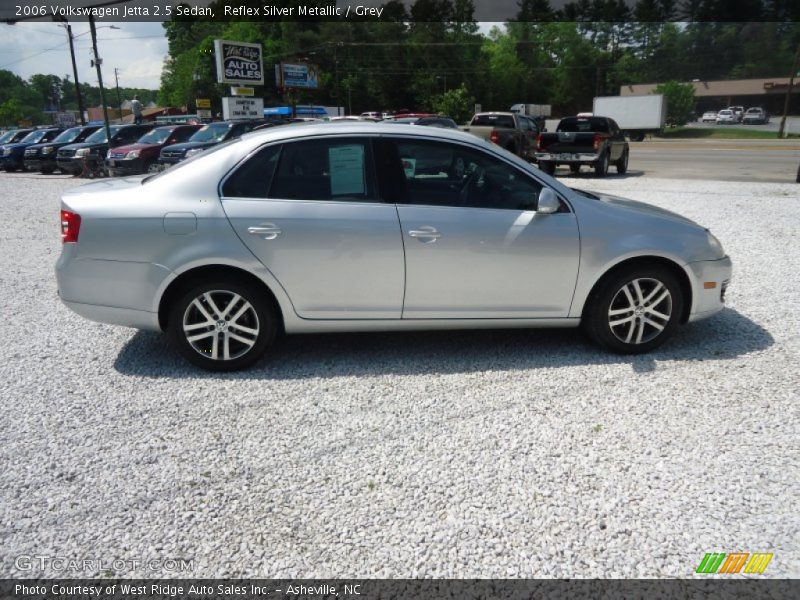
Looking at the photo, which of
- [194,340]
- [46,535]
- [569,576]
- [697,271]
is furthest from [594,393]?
[46,535]

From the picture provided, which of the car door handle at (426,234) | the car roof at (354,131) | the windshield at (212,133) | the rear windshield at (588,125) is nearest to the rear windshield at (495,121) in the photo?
the rear windshield at (588,125)

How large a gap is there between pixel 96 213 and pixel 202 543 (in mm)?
2444

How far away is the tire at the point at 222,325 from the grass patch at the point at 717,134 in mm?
58507

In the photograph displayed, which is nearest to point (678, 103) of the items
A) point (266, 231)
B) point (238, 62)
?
point (238, 62)

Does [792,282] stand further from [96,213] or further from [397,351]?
[96,213]

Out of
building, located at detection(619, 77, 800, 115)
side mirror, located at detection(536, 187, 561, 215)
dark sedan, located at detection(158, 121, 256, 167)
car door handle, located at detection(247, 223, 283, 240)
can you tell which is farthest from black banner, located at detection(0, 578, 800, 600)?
building, located at detection(619, 77, 800, 115)

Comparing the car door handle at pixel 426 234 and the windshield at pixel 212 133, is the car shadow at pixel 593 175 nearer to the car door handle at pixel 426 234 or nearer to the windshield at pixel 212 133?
the windshield at pixel 212 133

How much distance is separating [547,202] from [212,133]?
16423mm

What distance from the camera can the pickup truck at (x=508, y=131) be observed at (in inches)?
773

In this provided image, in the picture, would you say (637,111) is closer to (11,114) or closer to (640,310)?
(640,310)

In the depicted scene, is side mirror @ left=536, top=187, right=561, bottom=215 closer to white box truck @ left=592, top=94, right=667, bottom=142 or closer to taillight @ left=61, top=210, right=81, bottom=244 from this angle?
taillight @ left=61, top=210, right=81, bottom=244

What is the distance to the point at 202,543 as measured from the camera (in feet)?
8.47

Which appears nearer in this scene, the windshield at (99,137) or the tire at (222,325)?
the tire at (222,325)

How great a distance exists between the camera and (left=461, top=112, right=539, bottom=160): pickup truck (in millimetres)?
19641
